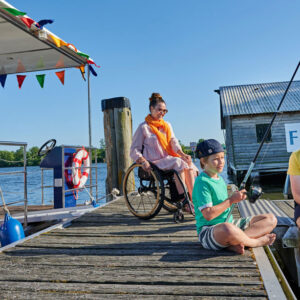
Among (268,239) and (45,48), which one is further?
(45,48)

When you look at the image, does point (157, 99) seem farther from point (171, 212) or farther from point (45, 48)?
point (45, 48)

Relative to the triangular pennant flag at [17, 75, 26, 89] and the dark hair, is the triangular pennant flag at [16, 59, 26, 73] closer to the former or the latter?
the triangular pennant flag at [17, 75, 26, 89]

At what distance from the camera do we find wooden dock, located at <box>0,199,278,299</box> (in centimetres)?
167

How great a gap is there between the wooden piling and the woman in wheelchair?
6.46ft

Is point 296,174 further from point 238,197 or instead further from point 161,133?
point 161,133

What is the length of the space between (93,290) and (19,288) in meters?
0.42

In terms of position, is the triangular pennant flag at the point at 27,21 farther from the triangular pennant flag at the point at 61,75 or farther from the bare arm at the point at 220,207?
the bare arm at the point at 220,207

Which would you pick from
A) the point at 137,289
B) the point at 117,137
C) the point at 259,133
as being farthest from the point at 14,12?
the point at 259,133

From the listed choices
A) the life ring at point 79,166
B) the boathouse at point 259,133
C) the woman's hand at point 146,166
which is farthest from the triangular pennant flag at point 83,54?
the boathouse at point 259,133

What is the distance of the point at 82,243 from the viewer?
269 centimetres

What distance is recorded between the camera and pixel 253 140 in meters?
16.9

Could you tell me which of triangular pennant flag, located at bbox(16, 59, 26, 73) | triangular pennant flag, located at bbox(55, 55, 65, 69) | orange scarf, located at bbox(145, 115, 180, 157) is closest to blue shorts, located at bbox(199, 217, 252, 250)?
orange scarf, located at bbox(145, 115, 180, 157)

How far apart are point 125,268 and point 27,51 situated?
4742mm

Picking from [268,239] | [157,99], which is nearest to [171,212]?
[157,99]
